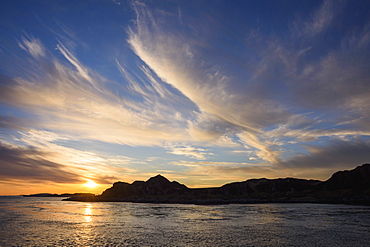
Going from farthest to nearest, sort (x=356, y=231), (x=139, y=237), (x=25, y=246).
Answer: (x=356, y=231) < (x=139, y=237) < (x=25, y=246)

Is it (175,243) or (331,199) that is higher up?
(331,199)

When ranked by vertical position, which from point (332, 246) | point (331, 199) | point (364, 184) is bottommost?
point (332, 246)

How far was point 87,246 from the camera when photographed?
34.0 meters

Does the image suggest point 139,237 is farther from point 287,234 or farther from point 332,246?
point 332,246

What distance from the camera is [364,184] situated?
194 meters

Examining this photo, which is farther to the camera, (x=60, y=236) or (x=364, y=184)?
(x=364, y=184)

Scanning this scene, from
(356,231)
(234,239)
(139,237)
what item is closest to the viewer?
(234,239)

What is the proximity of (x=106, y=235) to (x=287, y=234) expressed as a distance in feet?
101

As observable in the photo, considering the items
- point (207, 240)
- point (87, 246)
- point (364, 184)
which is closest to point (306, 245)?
point (207, 240)

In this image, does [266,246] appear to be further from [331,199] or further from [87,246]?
[331,199]

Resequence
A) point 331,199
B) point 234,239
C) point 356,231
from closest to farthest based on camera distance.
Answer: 1. point 234,239
2. point 356,231
3. point 331,199

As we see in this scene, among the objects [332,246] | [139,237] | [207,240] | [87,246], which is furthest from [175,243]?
[332,246]

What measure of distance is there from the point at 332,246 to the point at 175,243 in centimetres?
2108

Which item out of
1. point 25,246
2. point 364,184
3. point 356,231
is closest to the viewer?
point 25,246
